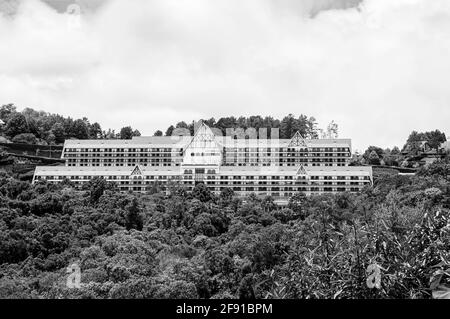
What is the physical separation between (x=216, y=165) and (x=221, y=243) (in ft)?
52.9

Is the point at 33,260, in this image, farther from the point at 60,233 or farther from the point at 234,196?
the point at 234,196

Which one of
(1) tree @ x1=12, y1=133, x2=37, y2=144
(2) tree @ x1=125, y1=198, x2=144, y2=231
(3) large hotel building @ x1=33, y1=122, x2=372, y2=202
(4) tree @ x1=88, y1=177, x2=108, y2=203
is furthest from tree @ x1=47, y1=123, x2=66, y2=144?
(2) tree @ x1=125, y1=198, x2=144, y2=231

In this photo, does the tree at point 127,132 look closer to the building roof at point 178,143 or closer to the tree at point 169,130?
the tree at point 169,130

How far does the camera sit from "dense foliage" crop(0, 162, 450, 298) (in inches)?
298

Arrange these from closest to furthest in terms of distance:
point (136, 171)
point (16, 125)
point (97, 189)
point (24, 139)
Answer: point (97, 189) → point (136, 171) → point (24, 139) → point (16, 125)

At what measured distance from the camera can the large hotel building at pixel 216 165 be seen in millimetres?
41125

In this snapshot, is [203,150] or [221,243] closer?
[221,243]

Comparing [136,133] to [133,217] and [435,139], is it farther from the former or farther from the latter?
[435,139]

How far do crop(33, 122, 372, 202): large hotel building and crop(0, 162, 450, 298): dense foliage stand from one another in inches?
118

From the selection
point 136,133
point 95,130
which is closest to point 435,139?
point 136,133

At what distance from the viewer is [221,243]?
2655 cm

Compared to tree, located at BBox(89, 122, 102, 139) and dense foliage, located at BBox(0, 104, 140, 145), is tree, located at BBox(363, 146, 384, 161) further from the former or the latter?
tree, located at BBox(89, 122, 102, 139)
